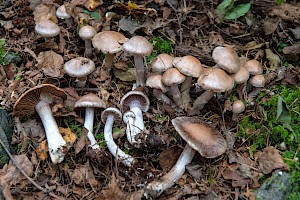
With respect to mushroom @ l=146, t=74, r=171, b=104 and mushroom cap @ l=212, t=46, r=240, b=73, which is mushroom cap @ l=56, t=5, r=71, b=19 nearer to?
mushroom @ l=146, t=74, r=171, b=104

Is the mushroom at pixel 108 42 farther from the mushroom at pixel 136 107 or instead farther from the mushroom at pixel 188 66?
the mushroom at pixel 188 66

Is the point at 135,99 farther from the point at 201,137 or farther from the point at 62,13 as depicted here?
the point at 62,13

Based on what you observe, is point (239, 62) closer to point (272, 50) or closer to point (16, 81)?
point (272, 50)

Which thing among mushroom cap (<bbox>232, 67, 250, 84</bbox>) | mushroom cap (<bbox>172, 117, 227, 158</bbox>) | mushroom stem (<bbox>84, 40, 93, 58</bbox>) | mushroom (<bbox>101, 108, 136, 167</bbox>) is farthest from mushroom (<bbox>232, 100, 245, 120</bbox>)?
mushroom stem (<bbox>84, 40, 93, 58</bbox>)

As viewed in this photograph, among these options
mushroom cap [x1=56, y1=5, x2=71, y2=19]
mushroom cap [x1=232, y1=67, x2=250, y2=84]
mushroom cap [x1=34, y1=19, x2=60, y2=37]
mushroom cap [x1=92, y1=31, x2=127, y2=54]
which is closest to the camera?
mushroom cap [x1=232, y1=67, x2=250, y2=84]

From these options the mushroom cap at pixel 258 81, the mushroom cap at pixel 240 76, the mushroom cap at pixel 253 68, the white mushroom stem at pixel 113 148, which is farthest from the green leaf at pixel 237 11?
the white mushroom stem at pixel 113 148

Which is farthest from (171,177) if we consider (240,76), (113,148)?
(240,76)

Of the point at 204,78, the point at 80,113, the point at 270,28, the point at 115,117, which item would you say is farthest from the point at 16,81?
the point at 270,28
